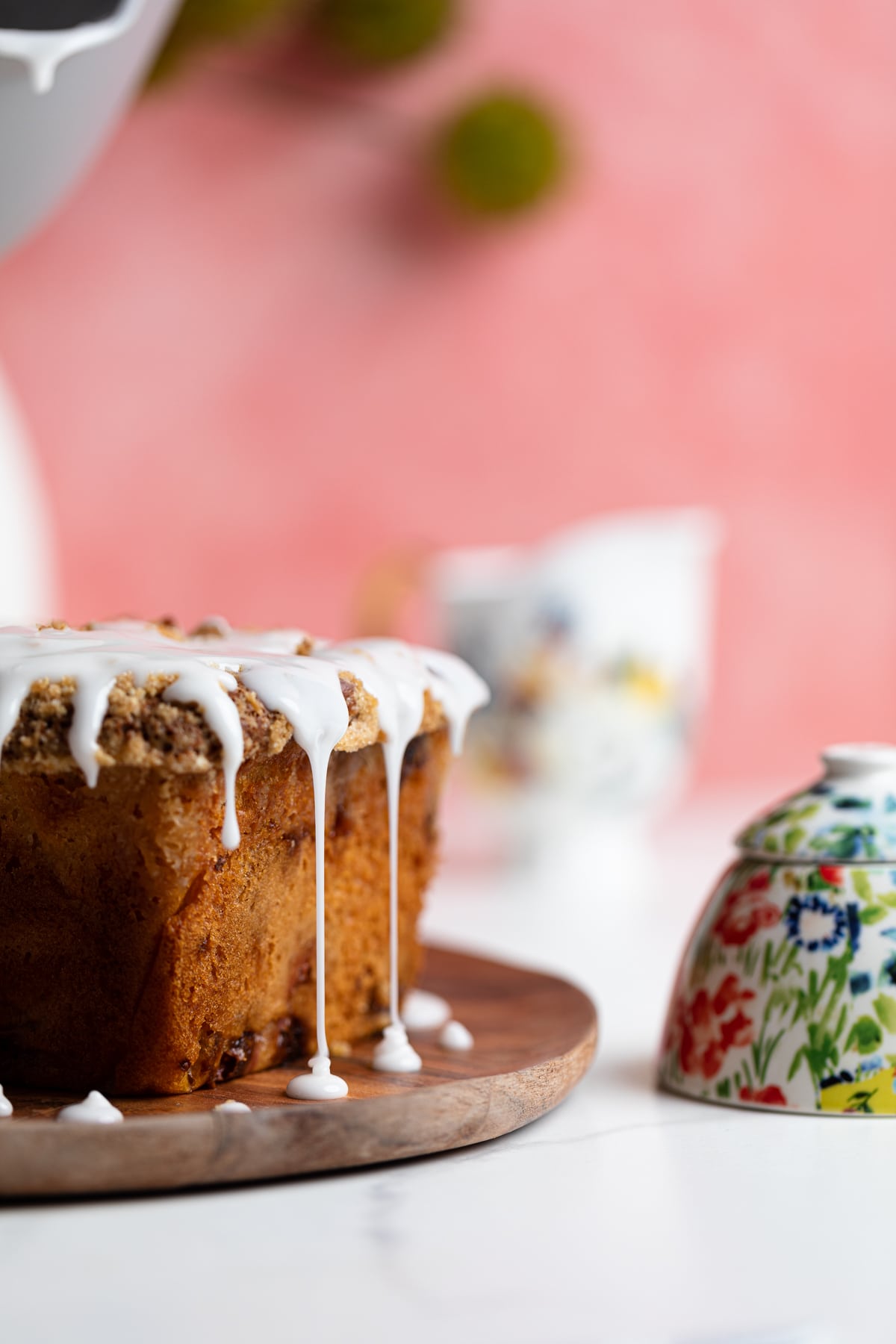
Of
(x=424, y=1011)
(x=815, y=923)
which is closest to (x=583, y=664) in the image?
(x=424, y=1011)

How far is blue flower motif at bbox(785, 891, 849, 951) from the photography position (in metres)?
0.64

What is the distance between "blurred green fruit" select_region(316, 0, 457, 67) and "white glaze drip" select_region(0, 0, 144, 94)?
1.16 metres

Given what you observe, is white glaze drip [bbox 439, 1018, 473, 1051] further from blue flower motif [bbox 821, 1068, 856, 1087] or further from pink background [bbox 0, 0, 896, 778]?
pink background [bbox 0, 0, 896, 778]

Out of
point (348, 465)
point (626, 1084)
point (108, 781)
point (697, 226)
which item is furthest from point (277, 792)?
point (697, 226)

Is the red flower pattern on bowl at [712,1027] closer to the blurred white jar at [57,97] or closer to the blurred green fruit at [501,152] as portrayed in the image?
the blurred white jar at [57,97]

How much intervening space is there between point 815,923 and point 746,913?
1.4 inches

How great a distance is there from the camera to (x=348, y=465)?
1987 millimetres

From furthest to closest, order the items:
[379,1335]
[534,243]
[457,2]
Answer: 1. [534,243]
2. [457,2]
3. [379,1335]

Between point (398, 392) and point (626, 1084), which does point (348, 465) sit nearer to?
point (398, 392)

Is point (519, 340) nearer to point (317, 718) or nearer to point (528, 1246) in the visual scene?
point (317, 718)

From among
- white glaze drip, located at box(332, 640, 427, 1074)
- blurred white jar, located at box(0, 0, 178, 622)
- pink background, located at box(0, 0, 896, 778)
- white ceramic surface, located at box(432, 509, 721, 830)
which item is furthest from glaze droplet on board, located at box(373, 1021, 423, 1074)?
pink background, located at box(0, 0, 896, 778)

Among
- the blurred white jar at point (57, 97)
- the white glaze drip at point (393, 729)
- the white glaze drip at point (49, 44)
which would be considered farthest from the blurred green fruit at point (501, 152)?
the white glaze drip at point (393, 729)

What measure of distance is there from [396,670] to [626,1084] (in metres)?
0.22

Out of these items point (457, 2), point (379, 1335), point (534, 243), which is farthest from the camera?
point (534, 243)
